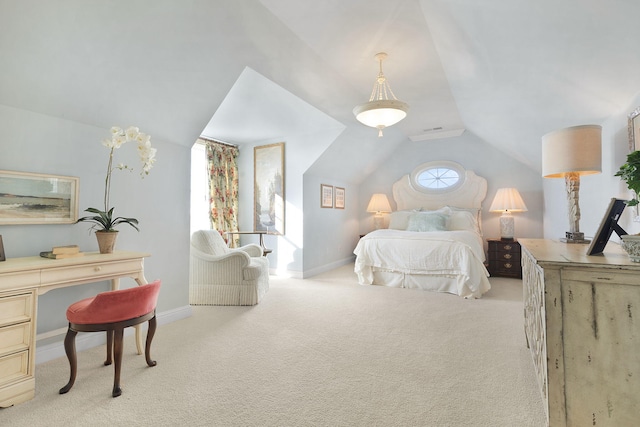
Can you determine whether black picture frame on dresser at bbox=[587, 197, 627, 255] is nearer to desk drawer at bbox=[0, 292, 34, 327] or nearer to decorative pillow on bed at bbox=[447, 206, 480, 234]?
desk drawer at bbox=[0, 292, 34, 327]

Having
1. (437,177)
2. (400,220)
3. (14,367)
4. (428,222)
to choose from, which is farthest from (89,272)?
(437,177)

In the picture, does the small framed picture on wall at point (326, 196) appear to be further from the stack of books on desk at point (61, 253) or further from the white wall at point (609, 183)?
the stack of books on desk at point (61, 253)

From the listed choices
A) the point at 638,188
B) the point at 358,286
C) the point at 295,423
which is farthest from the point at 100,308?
the point at 358,286

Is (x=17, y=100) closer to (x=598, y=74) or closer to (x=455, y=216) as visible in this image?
(x=598, y=74)

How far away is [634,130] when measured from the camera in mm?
1810

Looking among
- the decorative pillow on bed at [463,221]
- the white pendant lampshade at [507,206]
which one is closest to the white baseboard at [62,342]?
the decorative pillow on bed at [463,221]

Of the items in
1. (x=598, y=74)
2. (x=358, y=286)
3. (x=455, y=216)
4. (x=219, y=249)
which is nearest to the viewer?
(x=598, y=74)

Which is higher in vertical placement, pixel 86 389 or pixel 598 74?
pixel 598 74

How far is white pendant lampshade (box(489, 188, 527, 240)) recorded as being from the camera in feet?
16.8

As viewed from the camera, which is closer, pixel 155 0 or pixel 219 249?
pixel 155 0

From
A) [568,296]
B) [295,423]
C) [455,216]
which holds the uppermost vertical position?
[455,216]

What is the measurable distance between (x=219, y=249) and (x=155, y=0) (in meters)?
2.69

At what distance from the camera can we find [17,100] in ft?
6.81

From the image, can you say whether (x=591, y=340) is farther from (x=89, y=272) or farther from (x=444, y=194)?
(x=444, y=194)
